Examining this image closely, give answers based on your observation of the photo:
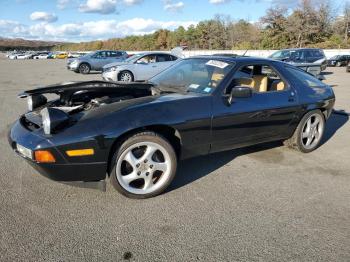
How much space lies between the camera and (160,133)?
3406mm

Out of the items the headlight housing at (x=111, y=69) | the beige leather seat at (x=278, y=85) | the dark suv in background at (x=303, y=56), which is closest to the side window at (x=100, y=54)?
the headlight housing at (x=111, y=69)

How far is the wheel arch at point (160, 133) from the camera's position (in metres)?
3.12

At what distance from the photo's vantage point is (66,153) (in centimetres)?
289

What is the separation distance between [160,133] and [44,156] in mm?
1159

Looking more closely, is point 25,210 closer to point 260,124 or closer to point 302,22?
point 260,124

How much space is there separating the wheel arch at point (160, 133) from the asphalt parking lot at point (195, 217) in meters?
0.42

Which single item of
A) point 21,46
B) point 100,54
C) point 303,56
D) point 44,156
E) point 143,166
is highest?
point 21,46

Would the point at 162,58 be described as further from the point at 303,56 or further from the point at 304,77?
the point at 304,77

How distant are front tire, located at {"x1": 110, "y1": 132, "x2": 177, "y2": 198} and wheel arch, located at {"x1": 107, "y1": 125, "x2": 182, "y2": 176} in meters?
0.04

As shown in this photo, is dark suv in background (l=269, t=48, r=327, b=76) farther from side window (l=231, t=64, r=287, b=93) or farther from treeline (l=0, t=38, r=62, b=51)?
treeline (l=0, t=38, r=62, b=51)

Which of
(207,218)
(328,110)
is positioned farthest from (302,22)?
(207,218)

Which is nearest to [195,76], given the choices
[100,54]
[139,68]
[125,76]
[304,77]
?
[304,77]

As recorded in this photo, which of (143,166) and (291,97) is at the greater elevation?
(291,97)

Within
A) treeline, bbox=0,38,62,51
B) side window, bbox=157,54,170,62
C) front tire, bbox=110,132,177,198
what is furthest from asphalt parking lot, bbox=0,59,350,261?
treeline, bbox=0,38,62,51
